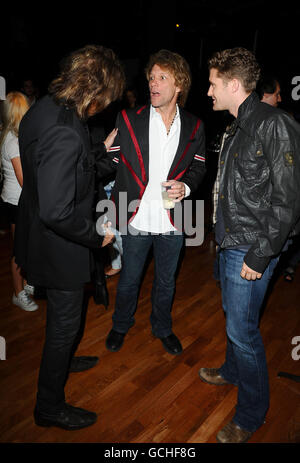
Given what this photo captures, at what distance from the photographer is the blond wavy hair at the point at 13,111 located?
2273mm

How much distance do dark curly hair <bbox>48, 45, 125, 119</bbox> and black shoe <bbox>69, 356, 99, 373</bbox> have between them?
1.65 m

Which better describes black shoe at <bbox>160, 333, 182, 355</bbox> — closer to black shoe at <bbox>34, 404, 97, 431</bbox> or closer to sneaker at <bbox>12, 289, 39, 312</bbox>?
black shoe at <bbox>34, 404, 97, 431</bbox>

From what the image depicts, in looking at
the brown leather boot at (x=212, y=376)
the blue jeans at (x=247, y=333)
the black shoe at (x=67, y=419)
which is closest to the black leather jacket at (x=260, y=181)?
the blue jeans at (x=247, y=333)

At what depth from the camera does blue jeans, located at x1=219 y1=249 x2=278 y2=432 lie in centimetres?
145

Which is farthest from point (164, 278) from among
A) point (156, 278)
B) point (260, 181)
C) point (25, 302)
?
point (25, 302)

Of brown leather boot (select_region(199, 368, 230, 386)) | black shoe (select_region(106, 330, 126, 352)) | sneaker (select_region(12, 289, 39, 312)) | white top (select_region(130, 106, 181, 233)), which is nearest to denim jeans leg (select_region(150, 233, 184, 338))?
white top (select_region(130, 106, 181, 233))

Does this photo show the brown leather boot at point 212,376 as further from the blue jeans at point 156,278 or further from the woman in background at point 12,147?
the woman in background at point 12,147

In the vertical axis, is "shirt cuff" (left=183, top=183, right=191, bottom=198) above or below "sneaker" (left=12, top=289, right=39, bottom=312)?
above

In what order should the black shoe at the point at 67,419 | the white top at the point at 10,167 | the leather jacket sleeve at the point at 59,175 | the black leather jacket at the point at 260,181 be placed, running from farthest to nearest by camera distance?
1. the white top at the point at 10,167
2. the black shoe at the point at 67,419
3. the black leather jacket at the point at 260,181
4. the leather jacket sleeve at the point at 59,175

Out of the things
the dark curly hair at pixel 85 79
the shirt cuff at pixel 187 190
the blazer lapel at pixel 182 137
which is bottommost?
the shirt cuff at pixel 187 190

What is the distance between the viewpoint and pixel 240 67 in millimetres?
1374

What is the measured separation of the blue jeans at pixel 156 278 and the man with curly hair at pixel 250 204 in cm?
55

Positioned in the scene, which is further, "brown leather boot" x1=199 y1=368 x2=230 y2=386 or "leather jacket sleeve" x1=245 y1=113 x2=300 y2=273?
"brown leather boot" x1=199 y1=368 x2=230 y2=386

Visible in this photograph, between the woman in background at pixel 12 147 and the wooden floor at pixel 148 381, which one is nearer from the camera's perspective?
the wooden floor at pixel 148 381
